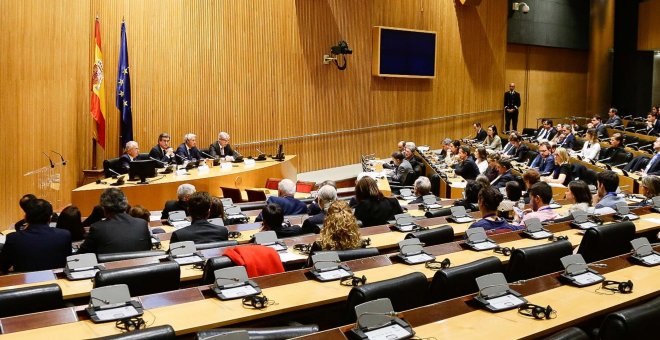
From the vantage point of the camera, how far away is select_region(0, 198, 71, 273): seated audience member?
15.4 ft

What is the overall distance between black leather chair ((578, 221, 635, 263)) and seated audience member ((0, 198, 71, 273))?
364 centimetres

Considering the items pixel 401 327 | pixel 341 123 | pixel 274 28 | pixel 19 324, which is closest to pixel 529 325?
pixel 401 327

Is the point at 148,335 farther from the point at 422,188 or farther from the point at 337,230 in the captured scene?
the point at 422,188

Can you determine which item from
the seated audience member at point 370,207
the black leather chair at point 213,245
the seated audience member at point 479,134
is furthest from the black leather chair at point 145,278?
the seated audience member at point 479,134

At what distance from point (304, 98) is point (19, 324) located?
11.3 meters

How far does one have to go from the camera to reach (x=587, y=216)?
20.2 feet

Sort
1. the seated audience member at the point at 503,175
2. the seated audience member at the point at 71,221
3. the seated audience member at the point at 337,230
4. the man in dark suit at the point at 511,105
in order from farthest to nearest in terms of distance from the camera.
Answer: the man in dark suit at the point at 511,105
the seated audience member at the point at 503,175
the seated audience member at the point at 71,221
the seated audience member at the point at 337,230

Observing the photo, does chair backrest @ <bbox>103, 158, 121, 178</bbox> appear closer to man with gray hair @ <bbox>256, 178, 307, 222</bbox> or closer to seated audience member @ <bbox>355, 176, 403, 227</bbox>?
man with gray hair @ <bbox>256, 178, 307, 222</bbox>

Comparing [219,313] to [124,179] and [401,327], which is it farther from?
[124,179]

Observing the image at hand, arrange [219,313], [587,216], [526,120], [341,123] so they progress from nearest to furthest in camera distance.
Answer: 1. [219,313]
2. [587,216]
3. [341,123]
4. [526,120]

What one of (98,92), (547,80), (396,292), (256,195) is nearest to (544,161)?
(256,195)

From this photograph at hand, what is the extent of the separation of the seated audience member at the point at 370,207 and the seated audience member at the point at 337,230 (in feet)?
6.10

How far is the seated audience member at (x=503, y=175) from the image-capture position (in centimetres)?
1014

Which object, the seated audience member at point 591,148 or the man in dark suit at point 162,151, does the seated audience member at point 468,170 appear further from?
the man in dark suit at point 162,151
